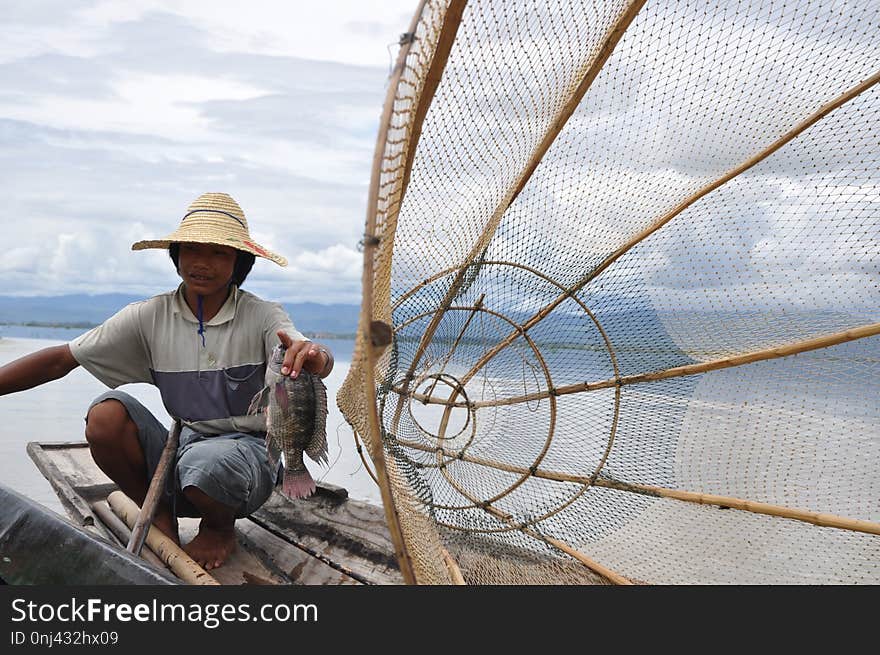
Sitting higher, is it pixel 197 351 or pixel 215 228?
pixel 215 228

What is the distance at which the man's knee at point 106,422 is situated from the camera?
279 centimetres

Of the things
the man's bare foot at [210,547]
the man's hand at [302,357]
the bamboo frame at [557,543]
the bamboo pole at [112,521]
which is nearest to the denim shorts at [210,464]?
the man's bare foot at [210,547]

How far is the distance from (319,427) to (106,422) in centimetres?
86

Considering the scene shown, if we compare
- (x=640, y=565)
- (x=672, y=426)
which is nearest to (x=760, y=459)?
(x=672, y=426)

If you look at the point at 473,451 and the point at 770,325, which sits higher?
the point at 770,325

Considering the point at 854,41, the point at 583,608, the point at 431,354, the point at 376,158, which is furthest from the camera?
the point at 431,354

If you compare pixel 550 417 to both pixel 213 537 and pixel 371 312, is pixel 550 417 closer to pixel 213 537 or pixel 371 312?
pixel 213 537

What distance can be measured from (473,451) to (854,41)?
8.57 feet

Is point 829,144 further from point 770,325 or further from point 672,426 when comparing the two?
point 672,426

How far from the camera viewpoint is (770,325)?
11.1 ft

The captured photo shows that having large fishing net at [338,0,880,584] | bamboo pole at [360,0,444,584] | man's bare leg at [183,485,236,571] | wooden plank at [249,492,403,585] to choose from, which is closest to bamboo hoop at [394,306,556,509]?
large fishing net at [338,0,880,584]

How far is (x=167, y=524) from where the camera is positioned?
297 centimetres

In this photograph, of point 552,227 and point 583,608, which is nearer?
Result: point 583,608

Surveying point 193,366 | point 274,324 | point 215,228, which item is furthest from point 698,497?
point 215,228
